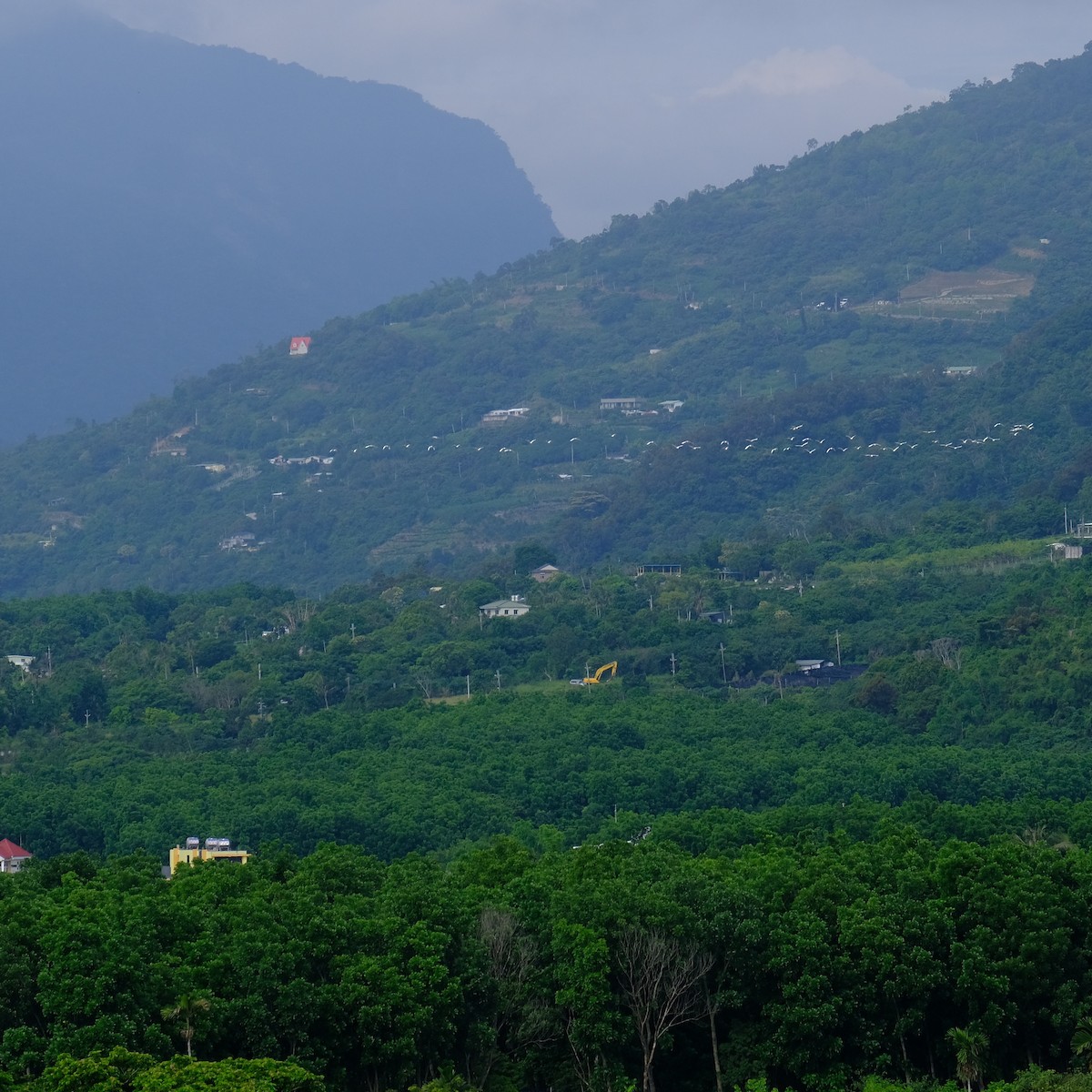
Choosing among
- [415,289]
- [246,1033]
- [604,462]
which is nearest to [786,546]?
[604,462]

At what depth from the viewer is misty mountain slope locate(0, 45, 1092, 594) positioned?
88188 millimetres

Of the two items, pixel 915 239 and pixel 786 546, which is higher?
pixel 915 239

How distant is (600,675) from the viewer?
5738 cm

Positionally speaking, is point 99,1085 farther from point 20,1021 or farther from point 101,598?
point 101,598

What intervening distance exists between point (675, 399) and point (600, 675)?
51.8 meters

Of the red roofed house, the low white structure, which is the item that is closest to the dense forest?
the low white structure

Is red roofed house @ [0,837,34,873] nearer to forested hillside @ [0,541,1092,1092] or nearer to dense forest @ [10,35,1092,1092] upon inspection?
forested hillside @ [0,541,1092,1092]

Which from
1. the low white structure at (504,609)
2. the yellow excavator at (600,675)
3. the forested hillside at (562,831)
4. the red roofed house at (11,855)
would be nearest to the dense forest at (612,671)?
the forested hillside at (562,831)

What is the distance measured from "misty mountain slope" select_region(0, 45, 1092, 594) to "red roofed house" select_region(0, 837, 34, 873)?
39.7 meters

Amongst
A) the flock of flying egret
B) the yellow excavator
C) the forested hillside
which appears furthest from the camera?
the flock of flying egret

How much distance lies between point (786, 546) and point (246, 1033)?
4678cm

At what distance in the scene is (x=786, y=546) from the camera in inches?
2776

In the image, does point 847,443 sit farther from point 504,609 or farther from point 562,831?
point 562,831

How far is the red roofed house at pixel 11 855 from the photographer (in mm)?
38156
